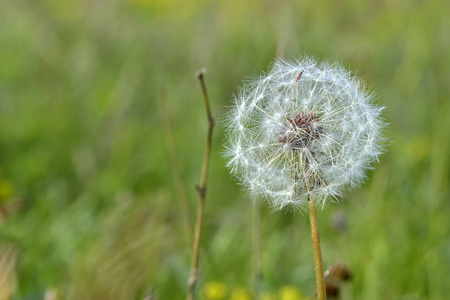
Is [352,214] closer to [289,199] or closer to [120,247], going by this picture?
[120,247]

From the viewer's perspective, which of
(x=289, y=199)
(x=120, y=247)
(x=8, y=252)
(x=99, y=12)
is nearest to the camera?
(x=289, y=199)

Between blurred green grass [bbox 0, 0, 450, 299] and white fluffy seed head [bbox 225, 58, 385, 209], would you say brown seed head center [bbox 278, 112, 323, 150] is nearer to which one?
white fluffy seed head [bbox 225, 58, 385, 209]

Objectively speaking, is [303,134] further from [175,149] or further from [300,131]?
[175,149]

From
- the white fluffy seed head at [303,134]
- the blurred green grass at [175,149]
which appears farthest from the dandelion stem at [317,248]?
the blurred green grass at [175,149]

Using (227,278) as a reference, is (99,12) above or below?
above

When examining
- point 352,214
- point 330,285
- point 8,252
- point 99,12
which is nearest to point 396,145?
point 352,214

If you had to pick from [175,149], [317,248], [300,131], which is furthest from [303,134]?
[175,149]

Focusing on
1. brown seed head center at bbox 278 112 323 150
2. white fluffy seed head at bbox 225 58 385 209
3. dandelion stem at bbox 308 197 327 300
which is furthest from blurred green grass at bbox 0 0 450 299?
dandelion stem at bbox 308 197 327 300
